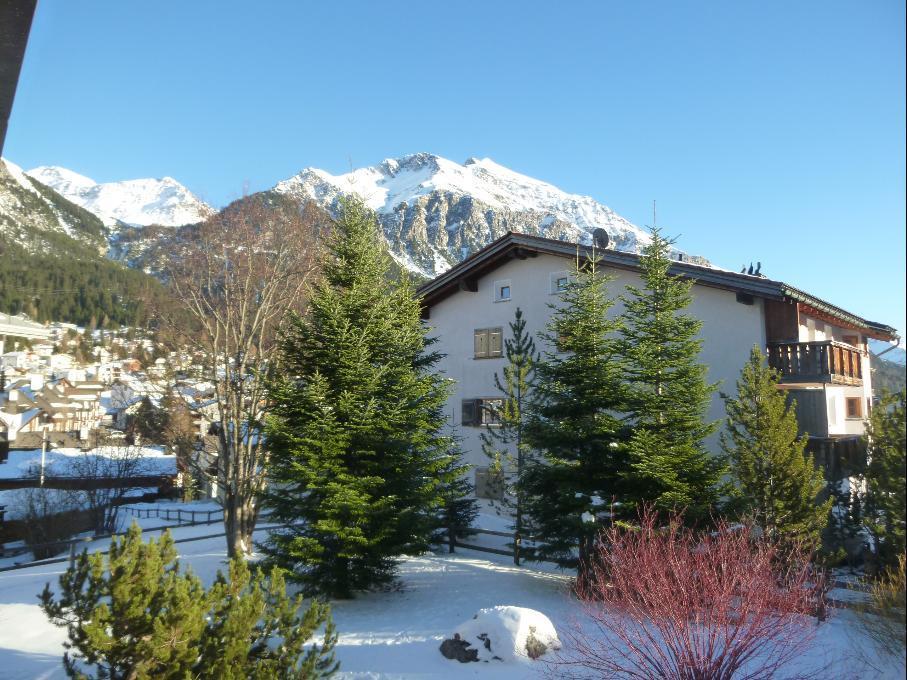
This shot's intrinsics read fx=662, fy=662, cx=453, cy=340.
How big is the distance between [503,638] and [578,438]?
587cm

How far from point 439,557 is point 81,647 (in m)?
12.6

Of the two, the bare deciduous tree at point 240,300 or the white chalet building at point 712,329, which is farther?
the white chalet building at point 712,329

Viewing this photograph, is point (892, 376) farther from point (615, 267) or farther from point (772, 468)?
point (615, 267)

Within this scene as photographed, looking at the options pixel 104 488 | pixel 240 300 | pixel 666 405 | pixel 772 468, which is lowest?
pixel 104 488

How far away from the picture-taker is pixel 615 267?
77.5ft

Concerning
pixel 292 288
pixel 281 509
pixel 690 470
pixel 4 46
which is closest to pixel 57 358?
pixel 292 288

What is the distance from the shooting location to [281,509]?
15.2 m

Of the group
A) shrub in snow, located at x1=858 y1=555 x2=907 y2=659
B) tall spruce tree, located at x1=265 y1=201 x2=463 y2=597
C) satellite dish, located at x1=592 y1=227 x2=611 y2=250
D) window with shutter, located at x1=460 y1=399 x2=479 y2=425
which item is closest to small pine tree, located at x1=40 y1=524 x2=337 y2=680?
tall spruce tree, located at x1=265 y1=201 x2=463 y2=597

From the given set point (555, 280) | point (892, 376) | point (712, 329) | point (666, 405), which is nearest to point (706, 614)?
point (892, 376)

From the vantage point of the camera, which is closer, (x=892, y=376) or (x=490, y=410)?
(x=892, y=376)

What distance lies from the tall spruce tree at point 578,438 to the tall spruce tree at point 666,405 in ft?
1.61

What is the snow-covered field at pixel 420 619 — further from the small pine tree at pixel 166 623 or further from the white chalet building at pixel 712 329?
the white chalet building at pixel 712 329

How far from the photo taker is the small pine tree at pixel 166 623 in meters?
8.60

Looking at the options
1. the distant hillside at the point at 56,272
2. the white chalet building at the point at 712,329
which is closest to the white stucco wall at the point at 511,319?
the white chalet building at the point at 712,329
